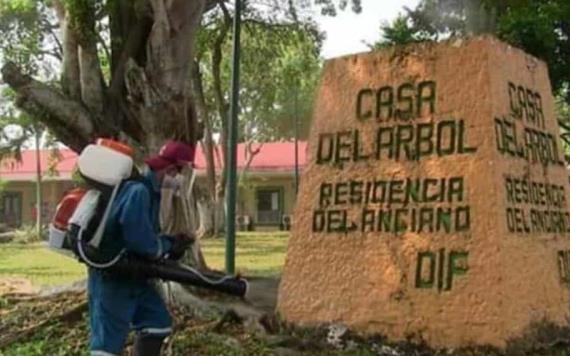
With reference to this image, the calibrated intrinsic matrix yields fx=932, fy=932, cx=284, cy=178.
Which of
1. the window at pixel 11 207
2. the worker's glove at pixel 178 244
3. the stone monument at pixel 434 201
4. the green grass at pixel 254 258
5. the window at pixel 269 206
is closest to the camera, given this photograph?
the worker's glove at pixel 178 244

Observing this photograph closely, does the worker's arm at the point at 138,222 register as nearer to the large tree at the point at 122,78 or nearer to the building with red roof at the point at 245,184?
the large tree at the point at 122,78

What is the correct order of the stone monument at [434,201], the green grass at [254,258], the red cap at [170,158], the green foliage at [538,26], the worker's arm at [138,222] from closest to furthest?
the worker's arm at [138,222]
the red cap at [170,158]
the stone monument at [434,201]
the green foliage at [538,26]
the green grass at [254,258]

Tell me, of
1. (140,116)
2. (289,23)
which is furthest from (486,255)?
(289,23)

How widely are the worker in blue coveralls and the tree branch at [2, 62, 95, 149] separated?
14.0 feet

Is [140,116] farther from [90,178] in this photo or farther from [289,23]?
[289,23]

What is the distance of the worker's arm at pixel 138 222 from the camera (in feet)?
17.6

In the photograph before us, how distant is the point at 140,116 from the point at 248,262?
9.47m

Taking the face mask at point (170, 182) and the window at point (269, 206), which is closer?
the face mask at point (170, 182)

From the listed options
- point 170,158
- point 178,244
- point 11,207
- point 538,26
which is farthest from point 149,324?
point 11,207

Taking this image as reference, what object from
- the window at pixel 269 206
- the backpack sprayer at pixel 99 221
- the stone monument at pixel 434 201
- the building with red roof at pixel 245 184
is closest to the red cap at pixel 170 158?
the backpack sprayer at pixel 99 221

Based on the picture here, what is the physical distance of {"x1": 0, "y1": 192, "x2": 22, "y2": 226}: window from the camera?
42.5 metres

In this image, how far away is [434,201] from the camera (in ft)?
Answer: 24.2

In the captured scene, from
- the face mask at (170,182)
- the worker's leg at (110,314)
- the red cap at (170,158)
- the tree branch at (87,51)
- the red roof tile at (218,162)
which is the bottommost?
the worker's leg at (110,314)

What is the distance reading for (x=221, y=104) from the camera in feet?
96.9
